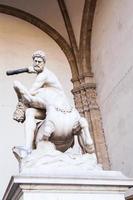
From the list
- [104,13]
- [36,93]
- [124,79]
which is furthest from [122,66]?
[36,93]

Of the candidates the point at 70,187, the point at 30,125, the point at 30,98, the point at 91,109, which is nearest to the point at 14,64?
the point at 91,109

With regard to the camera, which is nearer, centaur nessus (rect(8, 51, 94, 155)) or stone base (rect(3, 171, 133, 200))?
stone base (rect(3, 171, 133, 200))

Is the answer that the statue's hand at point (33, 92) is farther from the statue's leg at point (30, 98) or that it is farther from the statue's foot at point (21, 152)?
the statue's foot at point (21, 152)

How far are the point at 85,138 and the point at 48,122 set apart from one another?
392mm

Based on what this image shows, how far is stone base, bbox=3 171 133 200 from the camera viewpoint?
2.84m

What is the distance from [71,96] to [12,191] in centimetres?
508

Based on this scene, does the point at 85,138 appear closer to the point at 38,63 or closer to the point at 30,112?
the point at 30,112

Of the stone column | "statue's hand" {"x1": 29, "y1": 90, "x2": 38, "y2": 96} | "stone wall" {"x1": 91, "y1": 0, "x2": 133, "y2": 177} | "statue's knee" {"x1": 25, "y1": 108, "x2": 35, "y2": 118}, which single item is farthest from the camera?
the stone column

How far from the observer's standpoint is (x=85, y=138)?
11.3ft

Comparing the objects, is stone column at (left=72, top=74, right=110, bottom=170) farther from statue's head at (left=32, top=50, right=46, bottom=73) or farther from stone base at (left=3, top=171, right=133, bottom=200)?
stone base at (left=3, top=171, right=133, bottom=200)

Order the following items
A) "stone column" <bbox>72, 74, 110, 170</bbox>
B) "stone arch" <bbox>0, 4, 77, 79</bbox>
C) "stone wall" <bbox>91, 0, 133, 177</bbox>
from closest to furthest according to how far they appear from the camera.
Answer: "stone wall" <bbox>91, 0, 133, 177</bbox>
"stone column" <bbox>72, 74, 110, 170</bbox>
"stone arch" <bbox>0, 4, 77, 79</bbox>

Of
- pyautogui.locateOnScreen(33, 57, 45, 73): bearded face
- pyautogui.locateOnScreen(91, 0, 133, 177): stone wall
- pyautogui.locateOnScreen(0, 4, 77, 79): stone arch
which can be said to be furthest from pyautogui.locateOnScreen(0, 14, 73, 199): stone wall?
pyautogui.locateOnScreen(33, 57, 45, 73): bearded face

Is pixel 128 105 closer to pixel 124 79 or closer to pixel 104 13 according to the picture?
pixel 124 79

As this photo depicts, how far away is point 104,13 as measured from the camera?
24.7 feet
